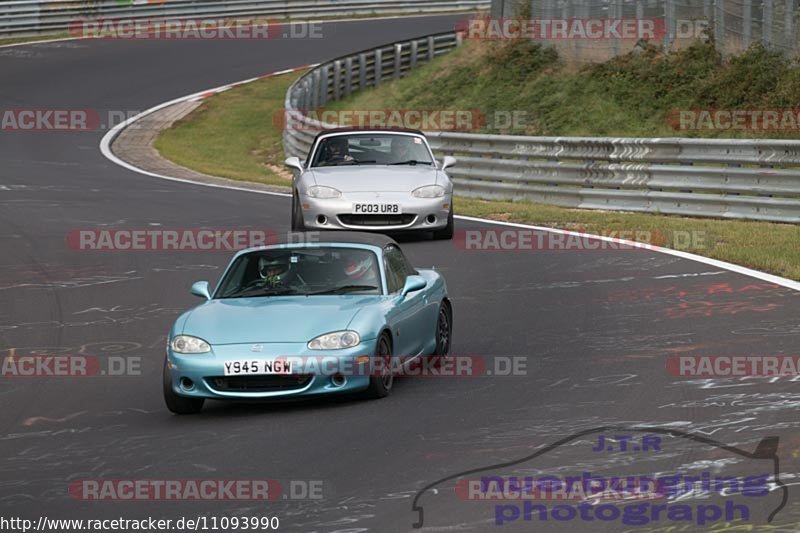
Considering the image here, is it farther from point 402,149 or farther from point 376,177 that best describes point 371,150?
point 376,177

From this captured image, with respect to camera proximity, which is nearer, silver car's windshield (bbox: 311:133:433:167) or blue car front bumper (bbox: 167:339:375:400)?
blue car front bumper (bbox: 167:339:375:400)

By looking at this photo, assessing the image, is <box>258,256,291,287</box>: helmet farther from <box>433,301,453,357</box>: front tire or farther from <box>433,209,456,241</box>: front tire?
<box>433,209,456,241</box>: front tire

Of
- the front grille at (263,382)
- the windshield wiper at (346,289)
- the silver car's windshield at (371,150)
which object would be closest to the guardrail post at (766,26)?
the silver car's windshield at (371,150)

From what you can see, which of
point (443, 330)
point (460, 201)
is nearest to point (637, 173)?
point (460, 201)

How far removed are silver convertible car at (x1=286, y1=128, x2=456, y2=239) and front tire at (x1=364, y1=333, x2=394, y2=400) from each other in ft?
27.8

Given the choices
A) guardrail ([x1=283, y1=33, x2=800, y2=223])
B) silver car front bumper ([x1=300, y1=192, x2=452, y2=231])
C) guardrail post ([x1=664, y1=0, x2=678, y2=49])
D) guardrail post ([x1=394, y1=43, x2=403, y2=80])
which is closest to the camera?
silver car front bumper ([x1=300, y1=192, x2=452, y2=231])

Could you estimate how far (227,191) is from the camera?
25.5 metres

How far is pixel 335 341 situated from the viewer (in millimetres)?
9898

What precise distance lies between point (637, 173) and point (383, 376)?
12.8 meters

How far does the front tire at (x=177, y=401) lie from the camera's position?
9844 millimetres

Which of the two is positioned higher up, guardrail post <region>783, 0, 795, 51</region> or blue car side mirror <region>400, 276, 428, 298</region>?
guardrail post <region>783, 0, 795, 51</region>

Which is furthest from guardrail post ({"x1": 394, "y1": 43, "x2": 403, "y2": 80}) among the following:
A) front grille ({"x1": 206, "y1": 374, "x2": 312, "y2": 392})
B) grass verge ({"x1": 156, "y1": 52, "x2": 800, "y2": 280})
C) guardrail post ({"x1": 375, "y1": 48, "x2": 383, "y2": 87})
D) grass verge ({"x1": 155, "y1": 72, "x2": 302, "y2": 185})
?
front grille ({"x1": 206, "y1": 374, "x2": 312, "y2": 392})

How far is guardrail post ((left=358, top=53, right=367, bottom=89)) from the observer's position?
40.2 metres

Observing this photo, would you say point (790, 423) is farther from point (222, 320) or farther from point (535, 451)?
point (222, 320)
